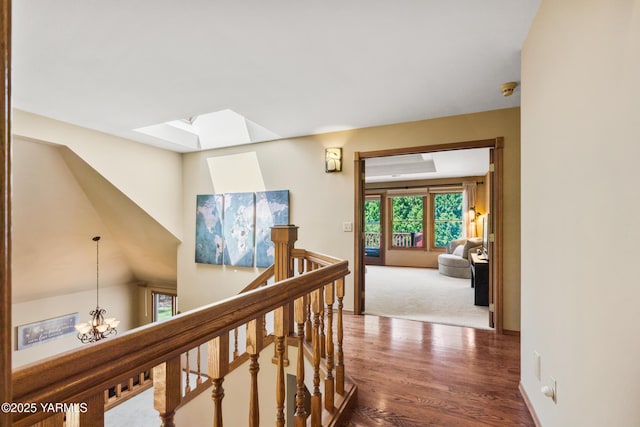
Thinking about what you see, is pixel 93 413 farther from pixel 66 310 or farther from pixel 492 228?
pixel 66 310

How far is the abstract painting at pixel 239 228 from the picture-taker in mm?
4495

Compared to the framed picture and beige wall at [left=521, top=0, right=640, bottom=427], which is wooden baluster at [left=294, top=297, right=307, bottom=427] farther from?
the framed picture

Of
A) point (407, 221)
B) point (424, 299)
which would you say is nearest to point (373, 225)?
point (407, 221)

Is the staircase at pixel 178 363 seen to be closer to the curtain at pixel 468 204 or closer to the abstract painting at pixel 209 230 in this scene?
the abstract painting at pixel 209 230

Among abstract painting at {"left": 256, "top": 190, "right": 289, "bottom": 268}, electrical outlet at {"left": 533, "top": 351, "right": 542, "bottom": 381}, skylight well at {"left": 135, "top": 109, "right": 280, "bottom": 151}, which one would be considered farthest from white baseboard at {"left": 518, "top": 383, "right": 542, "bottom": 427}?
skylight well at {"left": 135, "top": 109, "right": 280, "bottom": 151}

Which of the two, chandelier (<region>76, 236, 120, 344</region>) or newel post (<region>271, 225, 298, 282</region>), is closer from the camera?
newel post (<region>271, 225, 298, 282</region>)

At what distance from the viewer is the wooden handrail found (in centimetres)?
49

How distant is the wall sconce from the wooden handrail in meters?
2.95

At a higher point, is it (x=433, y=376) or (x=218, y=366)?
(x=218, y=366)

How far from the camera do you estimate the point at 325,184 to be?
3979mm

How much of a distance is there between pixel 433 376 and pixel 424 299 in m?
2.43

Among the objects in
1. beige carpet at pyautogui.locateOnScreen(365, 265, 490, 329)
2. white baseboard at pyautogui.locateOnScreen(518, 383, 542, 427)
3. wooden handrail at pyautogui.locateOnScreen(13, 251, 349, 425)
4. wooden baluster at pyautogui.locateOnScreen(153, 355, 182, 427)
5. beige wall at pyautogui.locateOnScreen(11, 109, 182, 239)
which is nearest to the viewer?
wooden handrail at pyautogui.locateOnScreen(13, 251, 349, 425)

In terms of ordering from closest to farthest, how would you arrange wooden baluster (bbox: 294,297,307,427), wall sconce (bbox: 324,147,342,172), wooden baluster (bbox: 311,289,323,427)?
wooden baluster (bbox: 294,297,307,427) → wooden baluster (bbox: 311,289,323,427) → wall sconce (bbox: 324,147,342,172)

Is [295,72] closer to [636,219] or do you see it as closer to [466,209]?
[636,219]
